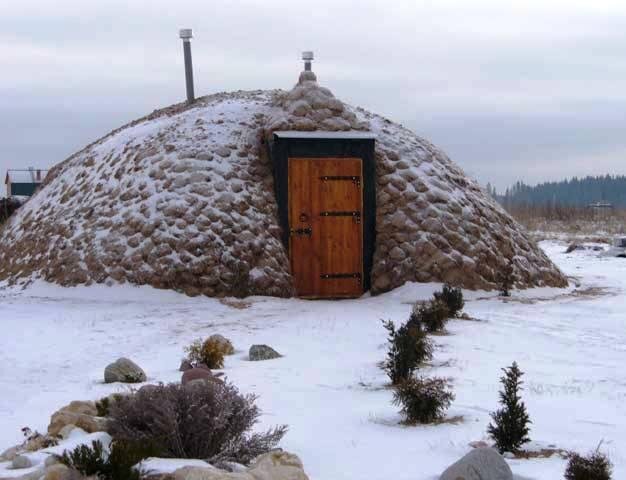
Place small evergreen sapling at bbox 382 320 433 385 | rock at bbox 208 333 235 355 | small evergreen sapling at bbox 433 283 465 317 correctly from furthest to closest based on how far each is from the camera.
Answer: small evergreen sapling at bbox 433 283 465 317 < rock at bbox 208 333 235 355 < small evergreen sapling at bbox 382 320 433 385

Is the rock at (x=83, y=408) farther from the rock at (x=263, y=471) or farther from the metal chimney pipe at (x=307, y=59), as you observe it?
the metal chimney pipe at (x=307, y=59)

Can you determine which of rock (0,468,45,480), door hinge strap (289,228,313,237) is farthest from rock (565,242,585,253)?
rock (0,468,45,480)

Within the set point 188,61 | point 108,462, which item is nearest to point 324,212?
point 188,61

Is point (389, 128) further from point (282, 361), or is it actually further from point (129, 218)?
point (282, 361)

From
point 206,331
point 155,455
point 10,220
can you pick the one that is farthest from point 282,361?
point 10,220

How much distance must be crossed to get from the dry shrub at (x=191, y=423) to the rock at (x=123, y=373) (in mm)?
2655

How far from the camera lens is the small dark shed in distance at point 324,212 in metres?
15.4

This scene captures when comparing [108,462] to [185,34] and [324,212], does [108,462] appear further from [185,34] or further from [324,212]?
[185,34]

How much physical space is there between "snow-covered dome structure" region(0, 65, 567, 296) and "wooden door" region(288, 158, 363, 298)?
13.4 inches

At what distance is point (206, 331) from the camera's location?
11.4 metres

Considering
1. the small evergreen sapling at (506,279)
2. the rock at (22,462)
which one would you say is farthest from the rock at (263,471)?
the small evergreen sapling at (506,279)

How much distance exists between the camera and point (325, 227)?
15516 millimetres

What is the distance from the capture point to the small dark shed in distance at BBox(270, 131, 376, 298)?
15430 mm

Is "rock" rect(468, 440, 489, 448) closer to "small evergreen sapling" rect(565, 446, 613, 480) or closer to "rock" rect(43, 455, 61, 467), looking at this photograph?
"small evergreen sapling" rect(565, 446, 613, 480)
